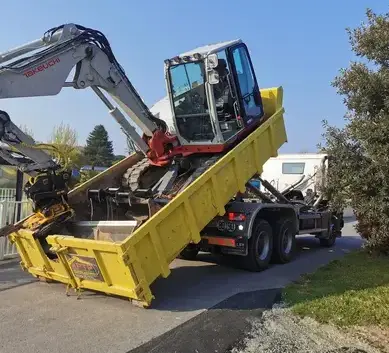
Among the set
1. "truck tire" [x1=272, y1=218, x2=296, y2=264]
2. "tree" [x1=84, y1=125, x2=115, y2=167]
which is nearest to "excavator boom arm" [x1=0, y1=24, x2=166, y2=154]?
"truck tire" [x1=272, y1=218, x2=296, y2=264]

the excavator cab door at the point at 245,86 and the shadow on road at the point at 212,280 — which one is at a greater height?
the excavator cab door at the point at 245,86

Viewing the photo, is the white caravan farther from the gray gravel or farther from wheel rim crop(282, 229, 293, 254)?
the gray gravel

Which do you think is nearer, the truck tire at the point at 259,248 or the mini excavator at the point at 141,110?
the mini excavator at the point at 141,110

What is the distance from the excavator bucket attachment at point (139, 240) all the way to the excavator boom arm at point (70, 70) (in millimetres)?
1779

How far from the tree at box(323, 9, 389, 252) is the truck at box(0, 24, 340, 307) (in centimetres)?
130

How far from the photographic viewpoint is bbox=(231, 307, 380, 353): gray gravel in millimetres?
5017

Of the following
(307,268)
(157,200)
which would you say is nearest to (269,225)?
(307,268)

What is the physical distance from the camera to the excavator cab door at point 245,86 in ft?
29.2

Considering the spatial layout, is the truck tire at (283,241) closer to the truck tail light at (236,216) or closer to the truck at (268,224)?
the truck at (268,224)

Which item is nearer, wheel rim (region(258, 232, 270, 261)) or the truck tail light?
the truck tail light

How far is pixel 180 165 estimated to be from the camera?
9164 millimetres

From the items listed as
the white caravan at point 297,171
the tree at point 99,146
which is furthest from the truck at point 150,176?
the tree at point 99,146

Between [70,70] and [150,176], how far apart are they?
9.75ft

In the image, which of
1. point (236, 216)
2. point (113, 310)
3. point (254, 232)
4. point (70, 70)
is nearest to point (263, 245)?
point (254, 232)
